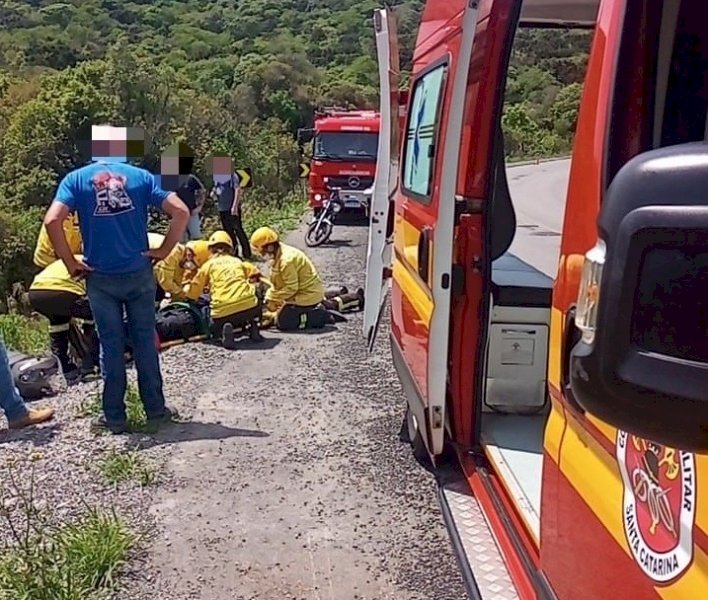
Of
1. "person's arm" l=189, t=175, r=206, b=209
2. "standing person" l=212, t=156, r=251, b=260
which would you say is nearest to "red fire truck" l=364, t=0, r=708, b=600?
"person's arm" l=189, t=175, r=206, b=209

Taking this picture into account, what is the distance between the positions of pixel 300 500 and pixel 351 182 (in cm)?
1475

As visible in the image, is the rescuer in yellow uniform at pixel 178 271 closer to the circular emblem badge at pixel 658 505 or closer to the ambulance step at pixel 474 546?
the ambulance step at pixel 474 546

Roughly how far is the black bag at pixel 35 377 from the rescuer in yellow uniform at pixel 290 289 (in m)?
2.35

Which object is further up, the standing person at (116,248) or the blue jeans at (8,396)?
the standing person at (116,248)

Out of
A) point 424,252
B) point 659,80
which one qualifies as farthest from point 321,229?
point 659,80

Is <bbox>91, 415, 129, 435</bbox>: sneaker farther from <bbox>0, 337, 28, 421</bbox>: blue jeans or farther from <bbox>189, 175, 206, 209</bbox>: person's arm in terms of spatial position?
<bbox>189, 175, 206, 209</bbox>: person's arm

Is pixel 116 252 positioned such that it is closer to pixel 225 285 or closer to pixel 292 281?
pixel 225 285

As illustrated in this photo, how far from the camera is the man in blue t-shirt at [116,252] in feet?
18.2

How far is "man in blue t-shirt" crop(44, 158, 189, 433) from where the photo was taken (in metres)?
5.55

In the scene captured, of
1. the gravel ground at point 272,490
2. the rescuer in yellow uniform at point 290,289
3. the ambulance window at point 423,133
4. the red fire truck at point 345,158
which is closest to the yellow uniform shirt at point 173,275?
the rescuer in yellow uniform at point 290,289

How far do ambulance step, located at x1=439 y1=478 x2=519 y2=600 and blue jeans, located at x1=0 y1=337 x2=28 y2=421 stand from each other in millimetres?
2954

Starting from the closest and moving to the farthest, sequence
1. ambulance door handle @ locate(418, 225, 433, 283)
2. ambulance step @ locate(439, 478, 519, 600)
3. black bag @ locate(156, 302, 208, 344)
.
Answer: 1. ambulance step @ locate(439, 478, 519, 600)
2. ambulance door handle @ locate(418, 225, 433, 283)
3. black bag @ locate(156, 302, 208, 344)

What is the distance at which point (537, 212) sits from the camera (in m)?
12.2

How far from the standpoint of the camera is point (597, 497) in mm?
1927
